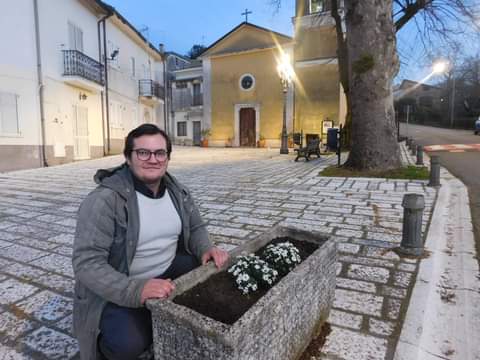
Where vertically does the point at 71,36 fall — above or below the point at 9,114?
above

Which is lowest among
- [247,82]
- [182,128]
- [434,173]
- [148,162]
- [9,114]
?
[434,173]

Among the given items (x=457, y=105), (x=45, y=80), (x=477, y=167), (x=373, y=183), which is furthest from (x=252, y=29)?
(x=457, y=105)

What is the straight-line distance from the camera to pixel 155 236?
1615mm

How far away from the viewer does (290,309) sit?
137 cm

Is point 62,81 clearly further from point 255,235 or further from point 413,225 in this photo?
point 413,225

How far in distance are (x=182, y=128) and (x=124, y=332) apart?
Answer: 2621 cm

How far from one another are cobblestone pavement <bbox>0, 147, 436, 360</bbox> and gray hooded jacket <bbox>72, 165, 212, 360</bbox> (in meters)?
0.39

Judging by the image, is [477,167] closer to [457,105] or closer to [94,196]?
[94,196]

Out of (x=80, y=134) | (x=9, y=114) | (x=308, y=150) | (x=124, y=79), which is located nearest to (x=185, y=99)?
(x=124, y=79)

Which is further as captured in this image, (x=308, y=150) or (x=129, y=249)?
(x=308, y=150)

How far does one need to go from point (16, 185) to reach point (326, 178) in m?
6.77

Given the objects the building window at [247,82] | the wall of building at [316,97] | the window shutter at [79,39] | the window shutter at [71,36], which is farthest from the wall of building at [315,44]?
the window shutter at [71,36]

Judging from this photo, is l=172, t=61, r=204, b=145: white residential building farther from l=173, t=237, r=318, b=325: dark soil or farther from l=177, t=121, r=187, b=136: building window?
l=173, t=237, r=318, b=325: dark soil

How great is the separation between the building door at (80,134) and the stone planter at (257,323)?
12726 mm
